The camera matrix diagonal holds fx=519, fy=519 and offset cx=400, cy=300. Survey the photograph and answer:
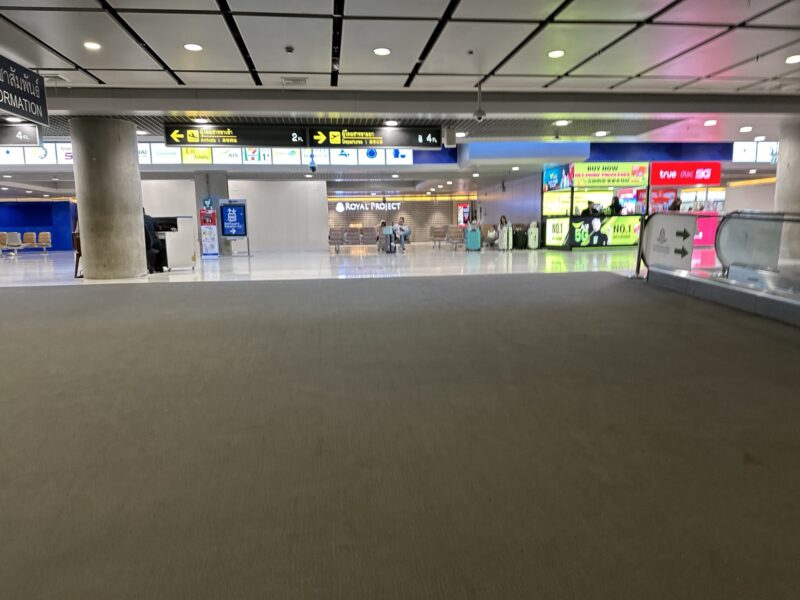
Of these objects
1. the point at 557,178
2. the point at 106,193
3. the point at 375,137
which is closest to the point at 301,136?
the point at 375,137

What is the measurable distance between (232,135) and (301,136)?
1351mm

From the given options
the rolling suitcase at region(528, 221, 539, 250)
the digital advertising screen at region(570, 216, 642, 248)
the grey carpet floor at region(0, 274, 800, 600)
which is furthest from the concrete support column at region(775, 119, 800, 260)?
the grey carpet floor at region(0, 274, 800, 600)

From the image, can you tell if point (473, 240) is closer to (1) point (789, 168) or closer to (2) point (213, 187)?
(2) point (213, 187)

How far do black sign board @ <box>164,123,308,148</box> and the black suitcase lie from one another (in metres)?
10.8

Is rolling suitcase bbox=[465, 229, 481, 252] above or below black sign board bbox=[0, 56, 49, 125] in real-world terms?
below

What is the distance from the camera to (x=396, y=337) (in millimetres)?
4648

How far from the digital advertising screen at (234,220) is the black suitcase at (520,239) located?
384 inches

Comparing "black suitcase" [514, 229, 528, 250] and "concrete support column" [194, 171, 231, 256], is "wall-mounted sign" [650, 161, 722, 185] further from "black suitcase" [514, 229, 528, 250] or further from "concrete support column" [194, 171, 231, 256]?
"concrete support column" [194, 171, 231, 256]

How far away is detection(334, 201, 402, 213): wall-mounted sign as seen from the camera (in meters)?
33.4

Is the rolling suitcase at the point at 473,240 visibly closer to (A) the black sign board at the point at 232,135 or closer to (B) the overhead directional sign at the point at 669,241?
(A) the black sign board at the point at 232,135

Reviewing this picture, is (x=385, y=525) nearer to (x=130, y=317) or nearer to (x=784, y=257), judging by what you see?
(x=130, y=317)

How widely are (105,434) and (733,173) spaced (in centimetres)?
2449

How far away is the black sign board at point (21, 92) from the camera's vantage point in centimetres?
662

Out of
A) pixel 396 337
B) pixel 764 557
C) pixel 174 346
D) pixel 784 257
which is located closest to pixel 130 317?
pixel 174 346
